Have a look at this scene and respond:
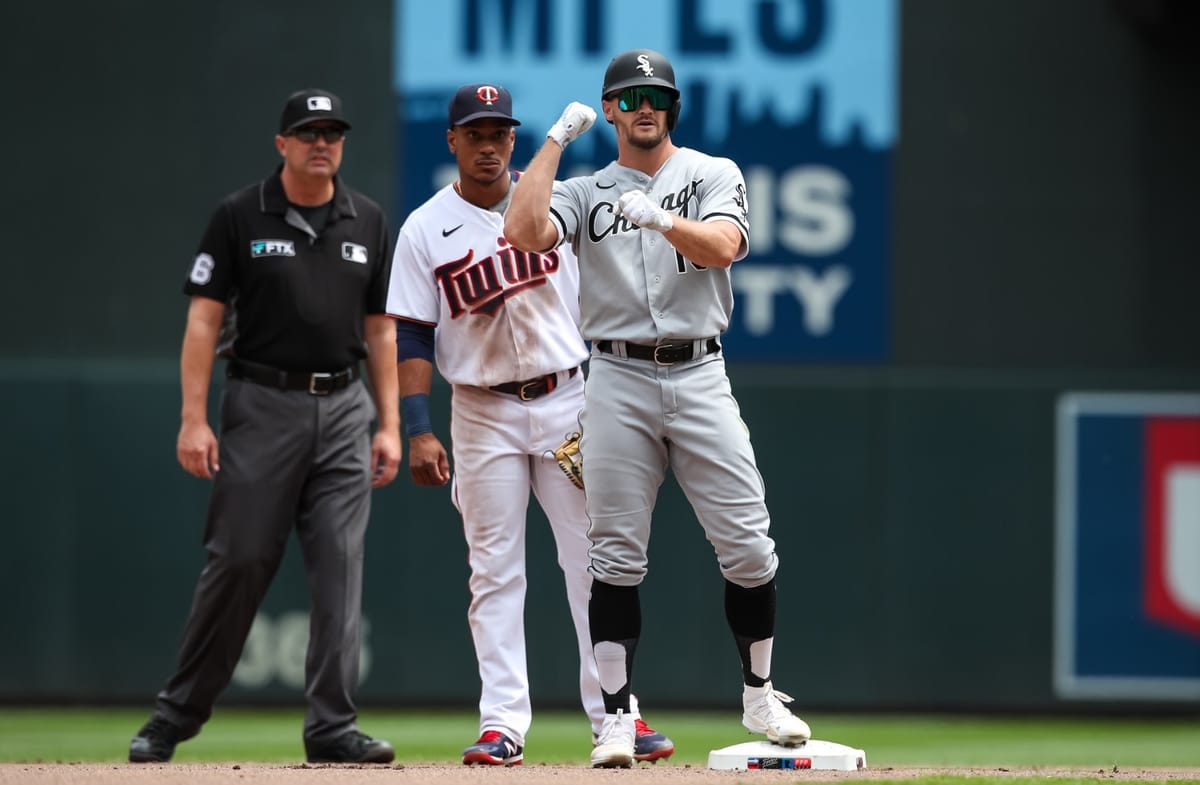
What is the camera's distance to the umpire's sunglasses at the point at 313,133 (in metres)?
5.03

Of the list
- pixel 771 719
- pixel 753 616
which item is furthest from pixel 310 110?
pixel 771 719

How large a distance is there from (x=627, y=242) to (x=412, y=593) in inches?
146

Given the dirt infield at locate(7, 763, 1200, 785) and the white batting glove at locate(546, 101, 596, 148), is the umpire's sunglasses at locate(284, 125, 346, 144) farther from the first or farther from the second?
the dirt infield at locate(7, 763, 1200, 785)

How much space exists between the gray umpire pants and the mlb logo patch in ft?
12.2

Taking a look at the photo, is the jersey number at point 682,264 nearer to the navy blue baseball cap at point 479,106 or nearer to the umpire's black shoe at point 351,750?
the navy blue baseball cap at point 479,106

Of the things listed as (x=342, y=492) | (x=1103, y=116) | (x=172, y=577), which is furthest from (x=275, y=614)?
(x=1103, y=116)

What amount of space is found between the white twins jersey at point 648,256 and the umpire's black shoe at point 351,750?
4.96ft

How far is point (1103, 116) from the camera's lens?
7773 millimetres

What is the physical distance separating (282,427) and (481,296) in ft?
2.46

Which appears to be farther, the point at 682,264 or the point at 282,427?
the point at 282,427

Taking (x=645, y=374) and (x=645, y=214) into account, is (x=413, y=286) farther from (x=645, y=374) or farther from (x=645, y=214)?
(x=645, y=214)

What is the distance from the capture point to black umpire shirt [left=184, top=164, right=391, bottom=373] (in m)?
5.04

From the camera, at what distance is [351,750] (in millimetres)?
5000

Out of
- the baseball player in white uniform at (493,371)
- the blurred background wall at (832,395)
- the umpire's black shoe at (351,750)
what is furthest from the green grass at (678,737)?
the baseball player in white uniform at (493,371)
